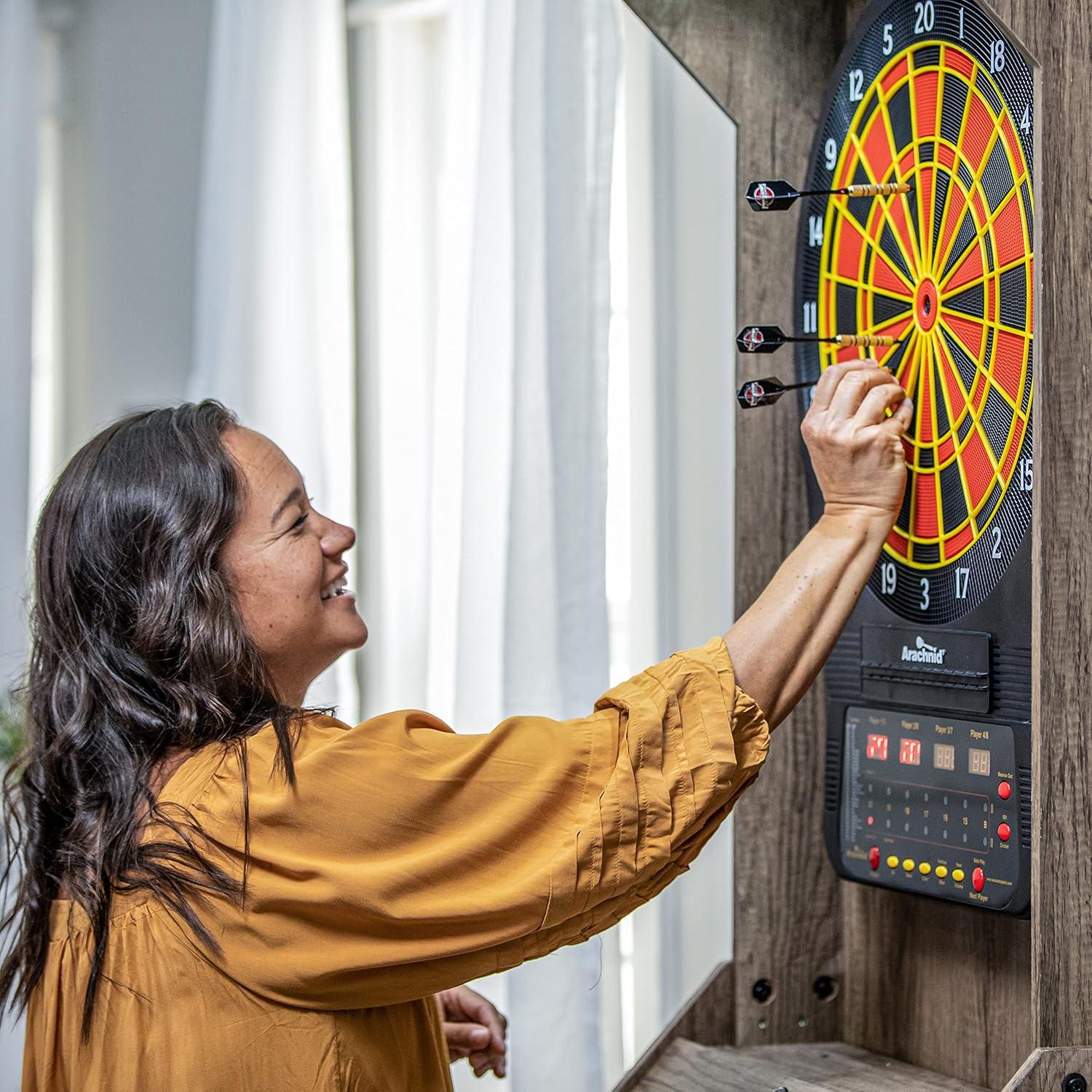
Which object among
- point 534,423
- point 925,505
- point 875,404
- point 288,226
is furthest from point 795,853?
point 288,226

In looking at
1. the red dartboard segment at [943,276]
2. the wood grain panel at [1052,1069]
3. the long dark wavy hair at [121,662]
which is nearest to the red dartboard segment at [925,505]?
the red dartboard segment at [943,276]

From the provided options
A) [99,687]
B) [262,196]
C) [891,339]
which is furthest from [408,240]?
[99,687]

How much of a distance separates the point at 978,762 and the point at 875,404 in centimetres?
31

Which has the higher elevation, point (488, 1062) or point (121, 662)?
point (121, 662)

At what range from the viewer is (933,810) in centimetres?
114

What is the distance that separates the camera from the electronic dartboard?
41.8 inches

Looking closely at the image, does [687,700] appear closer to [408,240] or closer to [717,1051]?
[717,1051]

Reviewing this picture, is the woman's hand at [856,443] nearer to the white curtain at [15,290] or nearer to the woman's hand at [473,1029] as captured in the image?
the woman's hand at [473,1029]

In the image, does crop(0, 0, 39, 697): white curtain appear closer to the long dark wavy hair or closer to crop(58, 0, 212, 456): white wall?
crop(58, 0, 212, 456): white wall

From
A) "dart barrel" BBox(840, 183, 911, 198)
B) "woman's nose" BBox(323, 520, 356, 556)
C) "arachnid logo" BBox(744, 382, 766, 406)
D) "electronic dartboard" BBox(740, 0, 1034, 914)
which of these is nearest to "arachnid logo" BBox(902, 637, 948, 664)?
"electronic dartboard" BBox(740, 0, 1034, 914)

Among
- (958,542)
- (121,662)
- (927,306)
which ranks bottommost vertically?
(121,662)

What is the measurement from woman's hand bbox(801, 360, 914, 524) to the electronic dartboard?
0.24 feet

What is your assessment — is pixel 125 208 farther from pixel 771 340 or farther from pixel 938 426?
pixel 938 426

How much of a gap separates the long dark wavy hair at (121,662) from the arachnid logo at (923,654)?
1.80 ft
